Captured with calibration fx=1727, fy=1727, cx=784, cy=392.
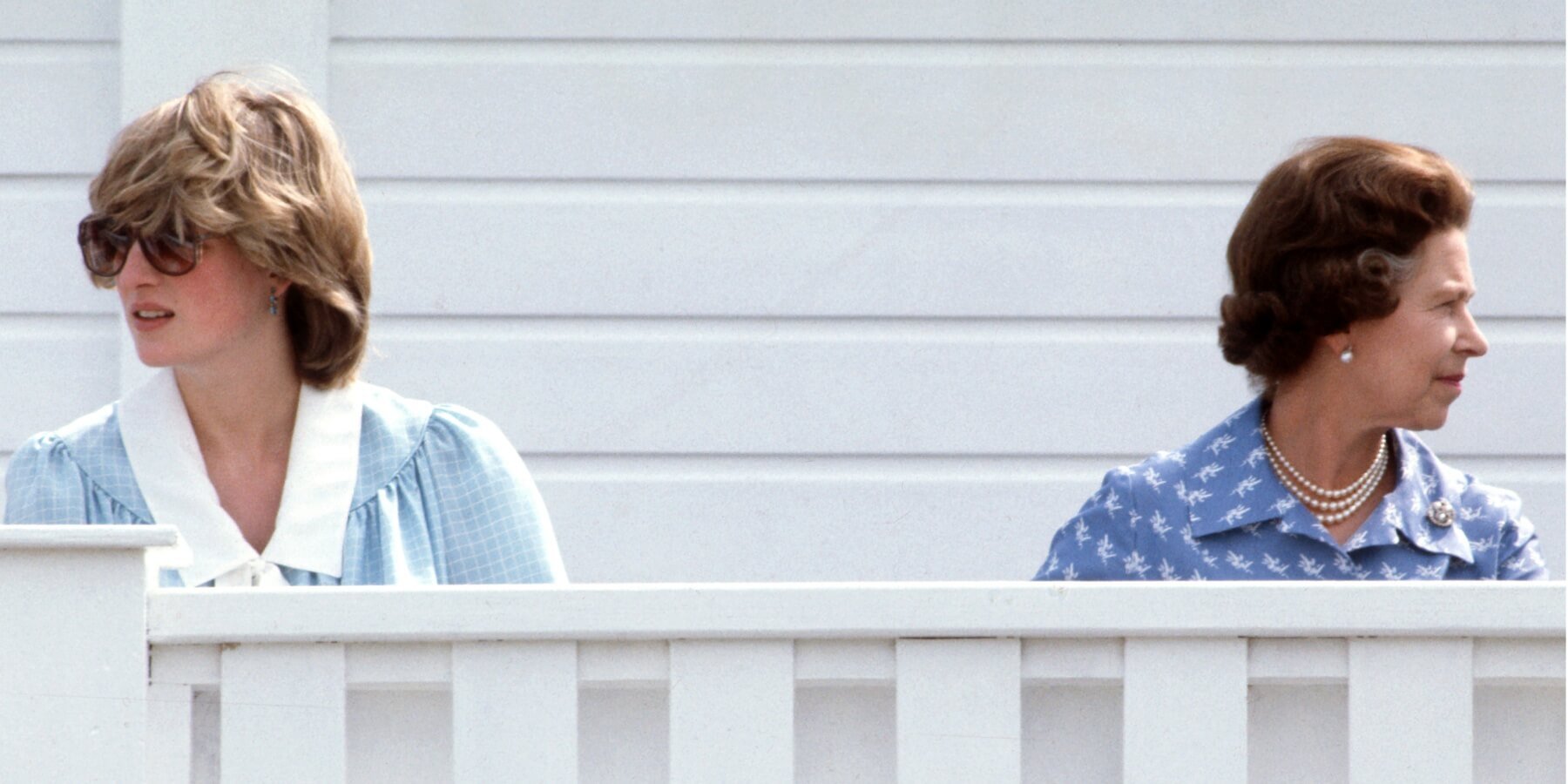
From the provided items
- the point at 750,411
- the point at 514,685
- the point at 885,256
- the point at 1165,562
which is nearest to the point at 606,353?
the point at 750,411

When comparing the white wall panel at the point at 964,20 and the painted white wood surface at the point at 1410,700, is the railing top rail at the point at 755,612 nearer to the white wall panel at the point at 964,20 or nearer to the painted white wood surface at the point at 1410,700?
the painted white wood surface at the point at 1410,700

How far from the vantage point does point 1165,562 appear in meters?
1.92

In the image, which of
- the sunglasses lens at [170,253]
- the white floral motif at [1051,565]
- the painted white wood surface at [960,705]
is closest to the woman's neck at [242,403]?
the sunglasses lens at [170,253]

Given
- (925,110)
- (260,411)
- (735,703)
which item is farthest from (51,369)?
(735,703)

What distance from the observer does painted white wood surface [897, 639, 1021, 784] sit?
114 centimetres

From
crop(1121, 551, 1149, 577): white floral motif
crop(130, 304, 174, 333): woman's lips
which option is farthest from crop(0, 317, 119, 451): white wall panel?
crop(1121, 551, 1149, 577): white floral motif

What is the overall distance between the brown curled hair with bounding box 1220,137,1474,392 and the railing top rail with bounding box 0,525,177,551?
1322mm

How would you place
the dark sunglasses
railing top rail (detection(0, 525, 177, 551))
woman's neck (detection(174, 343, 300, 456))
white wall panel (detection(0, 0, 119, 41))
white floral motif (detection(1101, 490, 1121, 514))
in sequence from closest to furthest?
railing top rail (detection(0, 525, 177, 551))
the dark sunglasses
woman's neck (detection(174, 343, 300, 456))
white floral motif (detection(1101, 490, 1121, 514))
white wall panel (detection(0, 0, 119, 41))

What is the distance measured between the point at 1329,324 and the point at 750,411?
120 cm

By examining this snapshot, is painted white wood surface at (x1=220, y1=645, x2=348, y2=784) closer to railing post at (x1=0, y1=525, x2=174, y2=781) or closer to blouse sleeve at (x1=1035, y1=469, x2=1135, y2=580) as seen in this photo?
railing post at (x1=0, y1=525, x2=174, y2=781)

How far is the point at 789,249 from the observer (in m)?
2.95

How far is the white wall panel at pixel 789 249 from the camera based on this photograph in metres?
2.94

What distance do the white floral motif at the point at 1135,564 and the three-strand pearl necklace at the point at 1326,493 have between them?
19 cm

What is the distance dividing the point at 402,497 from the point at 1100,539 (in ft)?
2.52
